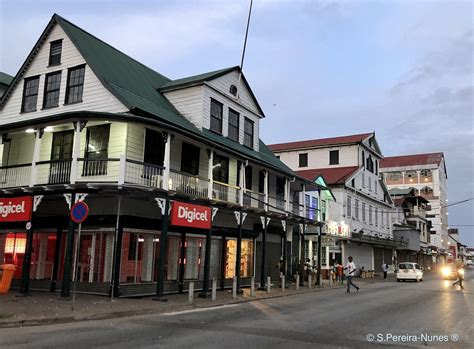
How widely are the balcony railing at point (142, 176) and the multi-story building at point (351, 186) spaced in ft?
72.9

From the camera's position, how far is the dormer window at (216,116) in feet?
75.8

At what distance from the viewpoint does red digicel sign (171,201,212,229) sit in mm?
16688

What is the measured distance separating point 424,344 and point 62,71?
17.8m

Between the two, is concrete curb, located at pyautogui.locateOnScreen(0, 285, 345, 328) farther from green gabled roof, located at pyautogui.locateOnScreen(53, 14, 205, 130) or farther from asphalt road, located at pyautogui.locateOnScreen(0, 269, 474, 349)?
green gabled roof, located at pyautogui.locateOnScreen(53, 14, 205, 130)

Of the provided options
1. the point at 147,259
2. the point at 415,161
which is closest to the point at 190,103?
the point at 147,259

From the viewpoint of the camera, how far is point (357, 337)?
32.8 ft

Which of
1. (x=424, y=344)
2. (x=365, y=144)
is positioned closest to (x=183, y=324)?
(x=424, y=344)

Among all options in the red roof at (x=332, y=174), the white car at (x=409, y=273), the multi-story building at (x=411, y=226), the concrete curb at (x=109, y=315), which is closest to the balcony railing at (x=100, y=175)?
the concrete curb at (x=109, y=315)

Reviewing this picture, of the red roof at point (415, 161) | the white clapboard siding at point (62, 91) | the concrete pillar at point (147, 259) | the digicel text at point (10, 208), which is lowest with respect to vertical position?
the concrete pillar at point (147, 259)

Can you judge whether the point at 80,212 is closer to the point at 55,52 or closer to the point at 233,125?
the point at 55,52

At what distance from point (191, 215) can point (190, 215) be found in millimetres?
71

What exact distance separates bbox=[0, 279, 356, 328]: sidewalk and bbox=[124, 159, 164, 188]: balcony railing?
4.26 metres

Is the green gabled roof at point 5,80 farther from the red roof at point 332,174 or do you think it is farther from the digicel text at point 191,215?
the red roof at point 332,174

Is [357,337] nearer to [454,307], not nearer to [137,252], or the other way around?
[454,307]
